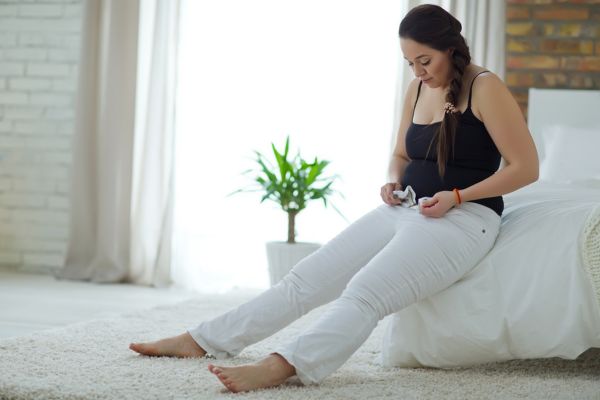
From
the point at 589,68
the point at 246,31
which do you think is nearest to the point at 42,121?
the point at 246,31

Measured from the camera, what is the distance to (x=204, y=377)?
2.19 meters

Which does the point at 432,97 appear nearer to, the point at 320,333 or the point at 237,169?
the point at 320,333

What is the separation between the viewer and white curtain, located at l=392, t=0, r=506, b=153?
4.46 metres

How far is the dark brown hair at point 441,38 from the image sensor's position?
2307 mm

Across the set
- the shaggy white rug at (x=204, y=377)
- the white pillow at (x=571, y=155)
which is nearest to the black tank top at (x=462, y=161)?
the shaggy white rug at (x=204, y=377)

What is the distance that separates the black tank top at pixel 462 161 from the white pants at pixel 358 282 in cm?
7

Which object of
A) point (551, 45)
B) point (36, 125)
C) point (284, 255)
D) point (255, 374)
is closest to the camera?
point (255, 374)

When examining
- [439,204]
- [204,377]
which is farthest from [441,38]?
[204,377]

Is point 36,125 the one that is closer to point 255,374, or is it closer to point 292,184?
point 292,184

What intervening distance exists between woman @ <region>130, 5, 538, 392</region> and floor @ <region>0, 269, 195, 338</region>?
114 cm

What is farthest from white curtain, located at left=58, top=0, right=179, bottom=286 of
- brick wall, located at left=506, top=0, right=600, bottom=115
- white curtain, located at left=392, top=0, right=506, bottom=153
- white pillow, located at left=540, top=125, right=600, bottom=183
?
white pillow, located at left=540, top=125, right=600, bottom=183

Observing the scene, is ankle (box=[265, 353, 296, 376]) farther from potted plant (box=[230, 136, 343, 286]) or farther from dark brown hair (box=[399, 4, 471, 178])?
potted plant (box=[230, 136, 343, 286])

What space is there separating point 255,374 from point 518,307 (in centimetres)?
75

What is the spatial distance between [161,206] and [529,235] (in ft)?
9.33
